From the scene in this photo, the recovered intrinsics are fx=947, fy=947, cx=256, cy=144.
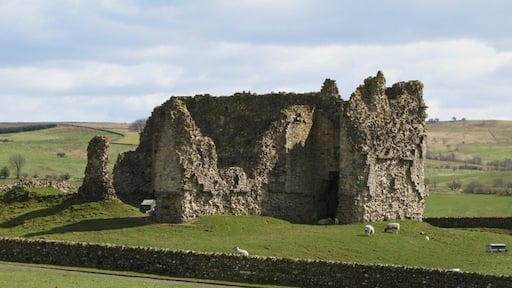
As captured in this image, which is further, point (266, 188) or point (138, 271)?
point (266, 188)

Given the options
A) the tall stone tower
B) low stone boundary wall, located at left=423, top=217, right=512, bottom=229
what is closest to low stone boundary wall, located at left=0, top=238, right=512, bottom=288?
the tall stone tower

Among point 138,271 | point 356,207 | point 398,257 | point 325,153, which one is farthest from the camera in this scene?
point 325,153

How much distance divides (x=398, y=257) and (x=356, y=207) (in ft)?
36.6

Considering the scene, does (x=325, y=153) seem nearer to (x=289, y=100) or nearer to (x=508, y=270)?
(x=289, y=100)

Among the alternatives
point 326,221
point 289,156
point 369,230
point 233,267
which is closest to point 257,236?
point 369,230

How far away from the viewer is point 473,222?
231ft

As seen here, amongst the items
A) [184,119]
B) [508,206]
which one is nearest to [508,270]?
[184,119]

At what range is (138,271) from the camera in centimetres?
3984

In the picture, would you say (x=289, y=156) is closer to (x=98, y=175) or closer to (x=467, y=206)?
(x=98, y=175)

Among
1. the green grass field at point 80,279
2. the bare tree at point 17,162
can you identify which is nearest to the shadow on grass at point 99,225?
the green grass field at point 80,279

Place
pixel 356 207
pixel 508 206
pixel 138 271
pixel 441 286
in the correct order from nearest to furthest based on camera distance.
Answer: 1. pixel 441 286
2. pixel 138 271
3. pixel 356 207
4. pixel 508 206

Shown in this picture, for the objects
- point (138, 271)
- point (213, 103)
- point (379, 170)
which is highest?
point (213, 103)

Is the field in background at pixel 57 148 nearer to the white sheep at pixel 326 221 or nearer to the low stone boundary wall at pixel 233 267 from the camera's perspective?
the white sheep at pixel 326 221

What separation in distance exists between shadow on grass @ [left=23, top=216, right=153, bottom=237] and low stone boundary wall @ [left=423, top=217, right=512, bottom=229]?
26076 mm
